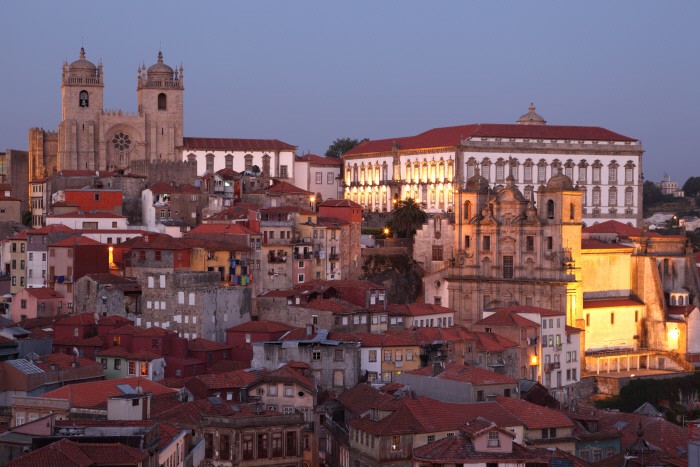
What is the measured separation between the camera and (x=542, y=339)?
81.9 meters

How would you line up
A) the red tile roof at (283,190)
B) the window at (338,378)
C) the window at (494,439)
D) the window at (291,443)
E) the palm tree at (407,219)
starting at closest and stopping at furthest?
the window at (494,439)
the window at (291,443)
the window at (338,378)
the red tile roof at (283,190)
the palm tree at (407,219)

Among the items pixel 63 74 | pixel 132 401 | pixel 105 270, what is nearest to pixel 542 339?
pixel 105 270

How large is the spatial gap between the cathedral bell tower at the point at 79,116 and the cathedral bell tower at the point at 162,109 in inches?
161

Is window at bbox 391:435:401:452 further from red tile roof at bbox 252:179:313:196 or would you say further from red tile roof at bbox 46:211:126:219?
red tile roof at bbox 252:179:313:196

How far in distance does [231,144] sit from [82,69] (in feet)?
46.3

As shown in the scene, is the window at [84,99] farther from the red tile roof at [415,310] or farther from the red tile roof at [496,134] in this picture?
the red tile roof at [415,310]

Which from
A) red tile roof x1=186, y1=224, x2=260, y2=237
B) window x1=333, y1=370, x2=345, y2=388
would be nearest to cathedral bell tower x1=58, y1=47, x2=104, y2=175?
red tile roof x1=186, y1=224, x2=260, y2=237

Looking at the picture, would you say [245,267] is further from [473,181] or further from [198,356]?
[473,181]

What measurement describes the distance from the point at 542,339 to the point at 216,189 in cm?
3089

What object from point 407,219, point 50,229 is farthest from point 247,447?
point 407,219

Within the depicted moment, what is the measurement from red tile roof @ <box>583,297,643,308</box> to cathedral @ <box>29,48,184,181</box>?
40.1m

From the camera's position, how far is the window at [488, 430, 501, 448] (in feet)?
158

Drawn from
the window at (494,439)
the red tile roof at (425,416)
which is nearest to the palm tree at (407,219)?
the red tile roof at (425,416)

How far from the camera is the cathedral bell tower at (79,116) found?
376 feet
